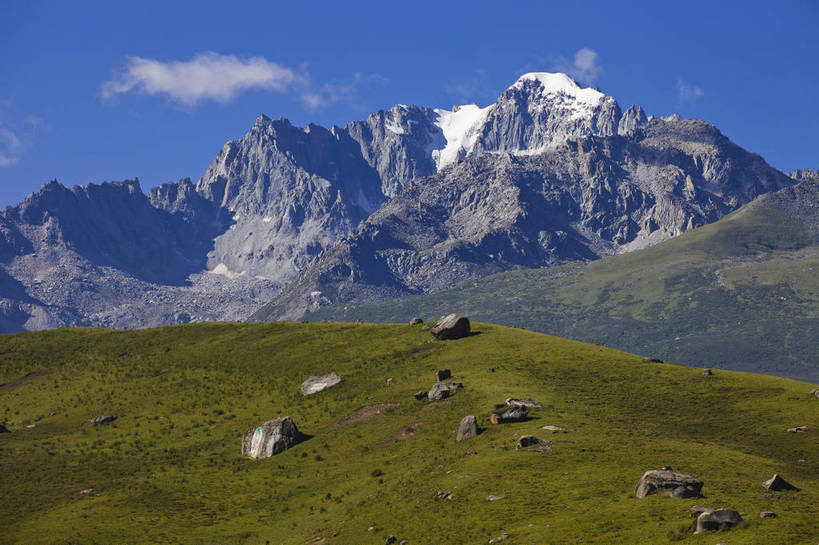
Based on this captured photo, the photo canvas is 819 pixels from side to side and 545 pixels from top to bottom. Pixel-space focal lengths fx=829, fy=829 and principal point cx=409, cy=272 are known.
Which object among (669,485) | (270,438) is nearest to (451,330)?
Answer: (270,438)

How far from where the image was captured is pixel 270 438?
103375mm

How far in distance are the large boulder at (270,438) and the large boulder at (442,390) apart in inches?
697

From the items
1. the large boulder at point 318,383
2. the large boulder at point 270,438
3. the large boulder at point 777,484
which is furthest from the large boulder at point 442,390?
the large boulder at point 777,484

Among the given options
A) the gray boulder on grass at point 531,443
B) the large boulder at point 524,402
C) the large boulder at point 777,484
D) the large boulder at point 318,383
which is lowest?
the large boulder at point 777,484

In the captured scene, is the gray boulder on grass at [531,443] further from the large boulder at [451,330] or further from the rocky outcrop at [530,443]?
the large boulder at [451,330]

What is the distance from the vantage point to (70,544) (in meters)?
76.8

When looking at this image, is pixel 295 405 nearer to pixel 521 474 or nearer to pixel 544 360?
pixel 544 360

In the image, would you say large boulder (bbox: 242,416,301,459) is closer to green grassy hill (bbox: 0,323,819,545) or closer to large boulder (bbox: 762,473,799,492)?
green grassy hill (bbox: 0,323,819,545)


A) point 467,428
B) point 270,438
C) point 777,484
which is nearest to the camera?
point 777,484

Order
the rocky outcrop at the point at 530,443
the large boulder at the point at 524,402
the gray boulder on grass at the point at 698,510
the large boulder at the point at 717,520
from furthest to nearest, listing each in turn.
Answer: the large boulder at the point at 524,402 < the rocky outcrop at the point at 530,443 < the gray boulder on grass at the point at 698,510 < the large boulder at the point at 717,520

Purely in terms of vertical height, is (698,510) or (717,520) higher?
(698,510)

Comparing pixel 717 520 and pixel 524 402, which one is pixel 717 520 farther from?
pixel 524 402

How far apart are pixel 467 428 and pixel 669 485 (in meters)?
29.8

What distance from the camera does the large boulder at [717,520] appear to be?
2089 inches
